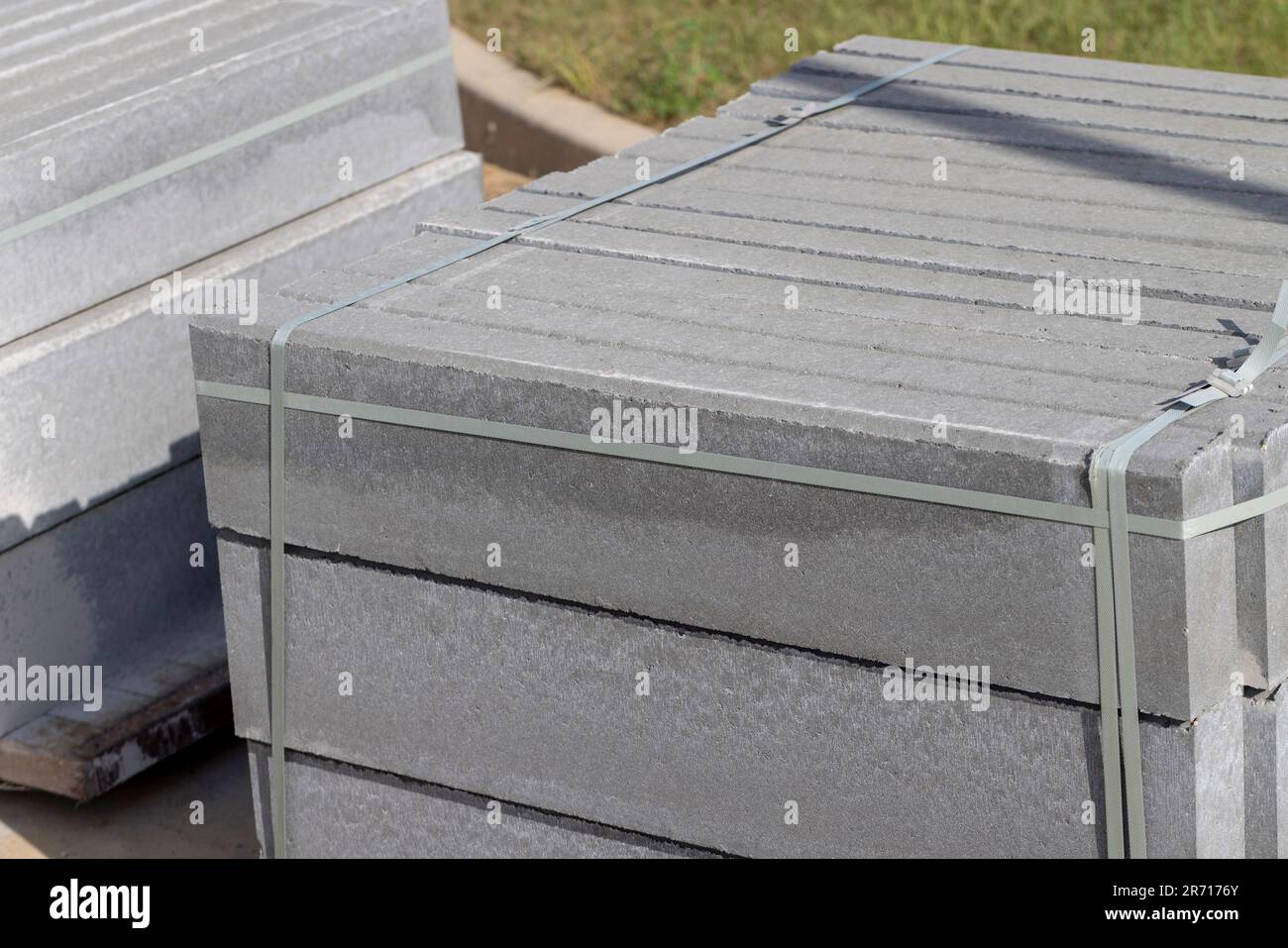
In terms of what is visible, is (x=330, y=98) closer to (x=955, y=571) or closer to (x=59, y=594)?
(x=59, y=594)

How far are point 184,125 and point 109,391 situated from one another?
61cm

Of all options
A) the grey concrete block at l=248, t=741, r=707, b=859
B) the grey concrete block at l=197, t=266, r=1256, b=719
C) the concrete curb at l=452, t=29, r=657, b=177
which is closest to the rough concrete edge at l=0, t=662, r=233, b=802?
the grey concrete block at l=248, t=741, r=707, b=859

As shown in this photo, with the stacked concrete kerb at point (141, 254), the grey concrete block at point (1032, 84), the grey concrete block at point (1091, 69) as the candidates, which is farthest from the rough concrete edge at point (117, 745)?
the grey concrete block at point (1091, 69)

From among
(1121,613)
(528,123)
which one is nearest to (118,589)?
(1121,613)

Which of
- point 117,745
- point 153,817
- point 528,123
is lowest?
point 153,817

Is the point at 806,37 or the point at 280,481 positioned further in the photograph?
the point at 806,37

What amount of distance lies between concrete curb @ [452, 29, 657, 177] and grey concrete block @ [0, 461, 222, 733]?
3273mm

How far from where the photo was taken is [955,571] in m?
2.56

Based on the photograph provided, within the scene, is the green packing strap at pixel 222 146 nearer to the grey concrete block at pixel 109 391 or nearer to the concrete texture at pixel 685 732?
the grey concrete block at pixel 109 391

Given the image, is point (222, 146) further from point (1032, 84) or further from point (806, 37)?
point (806, 37)

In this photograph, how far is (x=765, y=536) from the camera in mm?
2691

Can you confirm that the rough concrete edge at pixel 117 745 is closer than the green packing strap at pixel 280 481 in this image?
No

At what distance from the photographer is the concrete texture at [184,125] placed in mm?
3828

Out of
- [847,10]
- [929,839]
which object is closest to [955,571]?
[929,839]
